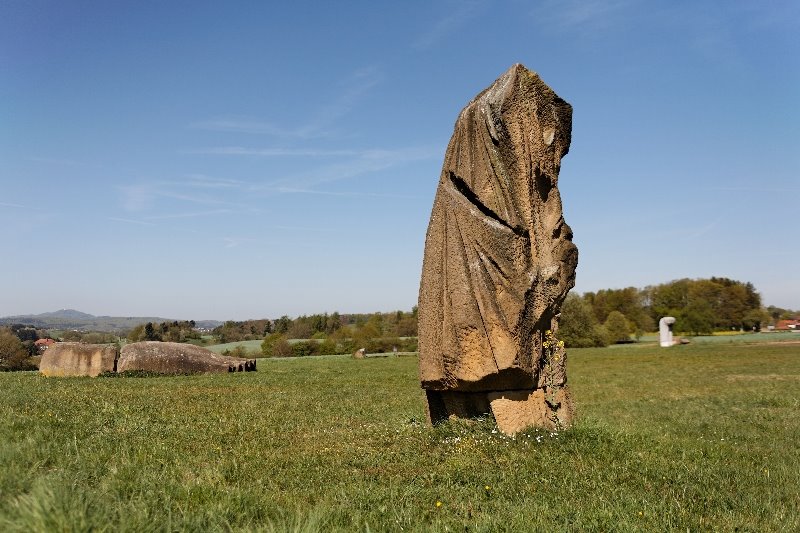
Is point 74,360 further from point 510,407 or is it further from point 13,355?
point 510,407

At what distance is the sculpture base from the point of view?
8.52 metres

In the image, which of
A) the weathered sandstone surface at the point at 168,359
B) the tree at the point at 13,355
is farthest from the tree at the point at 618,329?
the tree at the point at 13,355

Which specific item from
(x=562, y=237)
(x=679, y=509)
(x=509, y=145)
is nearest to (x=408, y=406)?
(x=562, y=237)

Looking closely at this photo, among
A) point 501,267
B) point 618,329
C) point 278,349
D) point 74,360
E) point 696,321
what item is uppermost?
point 696,321

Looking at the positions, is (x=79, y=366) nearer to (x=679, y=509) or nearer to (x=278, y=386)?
(x=278, y=386)

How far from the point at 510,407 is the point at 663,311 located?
9322 cm

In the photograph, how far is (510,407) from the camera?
857cm

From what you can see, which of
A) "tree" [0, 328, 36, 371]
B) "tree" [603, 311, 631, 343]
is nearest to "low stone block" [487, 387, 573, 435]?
"tree" [0, 328, 36, 371]

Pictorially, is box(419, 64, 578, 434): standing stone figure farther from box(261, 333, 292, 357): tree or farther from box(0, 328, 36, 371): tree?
box(261, 333, 292, 357): tree

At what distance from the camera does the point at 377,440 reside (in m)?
8.34

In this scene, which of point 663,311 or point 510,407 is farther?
point 663,311

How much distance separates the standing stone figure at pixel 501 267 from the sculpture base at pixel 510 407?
15mm

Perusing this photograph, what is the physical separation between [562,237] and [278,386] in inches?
453

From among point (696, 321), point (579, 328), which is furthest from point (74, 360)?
point (696, 321)
